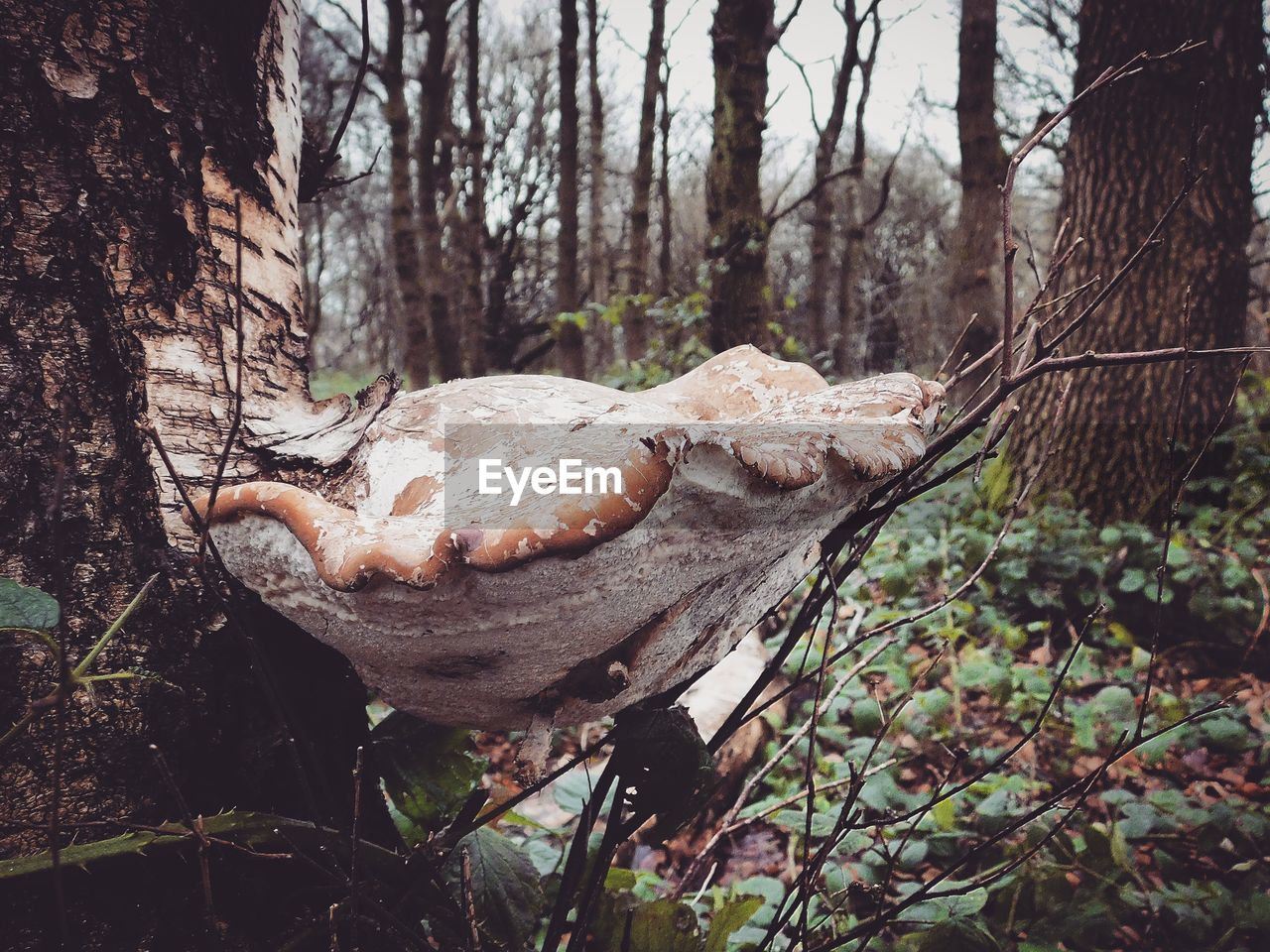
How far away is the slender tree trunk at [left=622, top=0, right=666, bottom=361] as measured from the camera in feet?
32.0

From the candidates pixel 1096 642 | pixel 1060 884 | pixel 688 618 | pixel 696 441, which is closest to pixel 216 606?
pixel 688 618

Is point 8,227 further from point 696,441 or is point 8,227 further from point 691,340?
point 691,340

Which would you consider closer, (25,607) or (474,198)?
(25,607)

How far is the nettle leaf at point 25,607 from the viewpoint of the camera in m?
0.72

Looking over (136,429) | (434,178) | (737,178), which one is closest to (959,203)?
(737,178)

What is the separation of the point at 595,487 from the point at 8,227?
0.87 meters

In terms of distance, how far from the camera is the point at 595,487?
0.61 meters

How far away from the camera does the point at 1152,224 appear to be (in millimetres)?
3594

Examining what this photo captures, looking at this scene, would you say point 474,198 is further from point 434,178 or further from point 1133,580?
point 1133,580

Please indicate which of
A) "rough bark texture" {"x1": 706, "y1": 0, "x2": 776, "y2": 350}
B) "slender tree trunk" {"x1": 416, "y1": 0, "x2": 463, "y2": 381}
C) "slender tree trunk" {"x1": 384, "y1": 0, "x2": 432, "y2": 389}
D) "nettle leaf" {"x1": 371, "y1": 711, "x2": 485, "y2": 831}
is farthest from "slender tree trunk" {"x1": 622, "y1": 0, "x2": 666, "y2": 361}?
"nettle leaf" {"x1": 371, "y1": 711, "x2": 485, "y2": 831}

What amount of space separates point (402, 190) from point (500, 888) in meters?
6.61

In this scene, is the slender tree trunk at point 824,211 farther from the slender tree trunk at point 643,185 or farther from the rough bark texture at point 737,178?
the rough bark texture at point 737,178

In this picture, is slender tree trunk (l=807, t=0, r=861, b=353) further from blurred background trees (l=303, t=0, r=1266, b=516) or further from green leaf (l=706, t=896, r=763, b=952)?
green leaf (l=706, t=896, r=763, b=952)

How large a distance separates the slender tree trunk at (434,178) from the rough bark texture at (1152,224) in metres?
5.30
